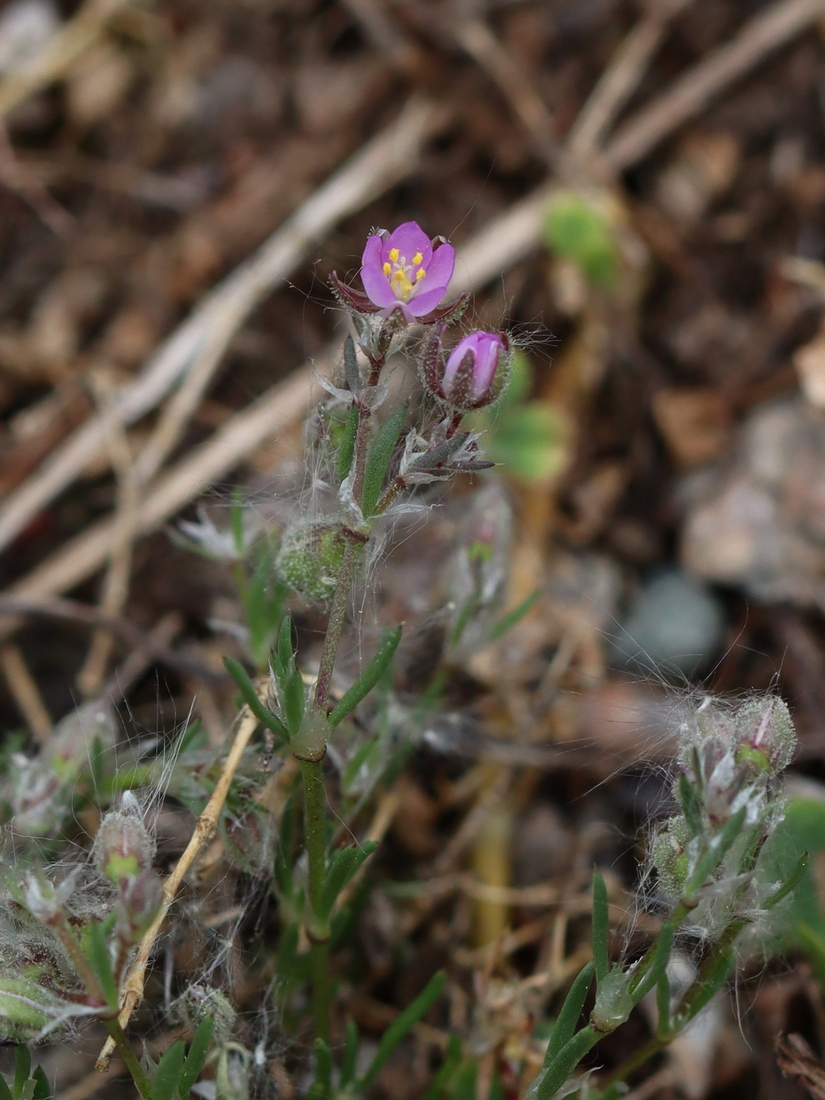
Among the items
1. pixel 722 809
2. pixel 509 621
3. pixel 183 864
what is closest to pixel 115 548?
pixel 509 621

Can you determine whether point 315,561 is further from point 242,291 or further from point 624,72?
point 624,72

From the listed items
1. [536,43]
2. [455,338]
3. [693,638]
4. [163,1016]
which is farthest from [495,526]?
[536,43]

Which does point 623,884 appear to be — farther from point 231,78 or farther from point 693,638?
point 231,78

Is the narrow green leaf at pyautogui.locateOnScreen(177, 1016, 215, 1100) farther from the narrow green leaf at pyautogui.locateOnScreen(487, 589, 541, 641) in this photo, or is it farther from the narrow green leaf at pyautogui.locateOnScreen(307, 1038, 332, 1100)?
the narrow green leaf at pyautogui.locateOnScreen(487, 589, 541, 641)

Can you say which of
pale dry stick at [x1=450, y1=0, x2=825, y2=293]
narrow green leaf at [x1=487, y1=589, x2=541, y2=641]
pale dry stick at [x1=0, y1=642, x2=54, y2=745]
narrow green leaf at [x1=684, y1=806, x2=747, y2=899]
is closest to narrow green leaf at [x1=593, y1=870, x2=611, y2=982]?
narrow green leaf at [x1=684, y1=806, x2=747, y2=899]

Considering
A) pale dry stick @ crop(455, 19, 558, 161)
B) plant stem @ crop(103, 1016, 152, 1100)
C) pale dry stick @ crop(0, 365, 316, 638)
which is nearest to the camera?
plant stem @ crop(103, 1016, 152, 1100)

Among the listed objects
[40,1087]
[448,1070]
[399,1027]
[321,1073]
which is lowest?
[448,1070]
